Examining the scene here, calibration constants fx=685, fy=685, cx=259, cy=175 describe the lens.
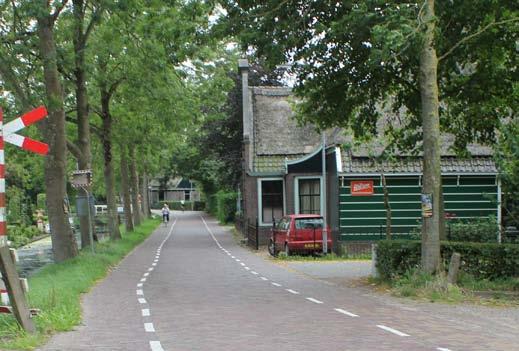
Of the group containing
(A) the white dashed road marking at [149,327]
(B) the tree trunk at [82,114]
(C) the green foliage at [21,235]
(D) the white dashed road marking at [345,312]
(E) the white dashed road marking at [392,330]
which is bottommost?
(C) the green foliage at [21,235]

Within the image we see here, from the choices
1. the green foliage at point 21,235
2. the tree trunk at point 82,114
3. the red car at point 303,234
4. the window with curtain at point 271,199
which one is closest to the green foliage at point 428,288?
the red car at point 303,234

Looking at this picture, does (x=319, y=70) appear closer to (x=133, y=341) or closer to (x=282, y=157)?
(x=133, y=341)

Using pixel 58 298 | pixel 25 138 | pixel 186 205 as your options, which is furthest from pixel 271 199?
pixel 186 205

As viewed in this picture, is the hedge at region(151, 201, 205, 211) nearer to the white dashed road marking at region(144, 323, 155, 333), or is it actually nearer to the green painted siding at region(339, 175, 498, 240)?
the green painted siding at region(339, 175, 498, 240)

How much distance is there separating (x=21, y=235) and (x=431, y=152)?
38.1 metres

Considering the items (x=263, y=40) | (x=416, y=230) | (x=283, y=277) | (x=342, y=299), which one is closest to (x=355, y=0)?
(x=263, y=40)

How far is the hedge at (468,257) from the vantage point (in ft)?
46.6

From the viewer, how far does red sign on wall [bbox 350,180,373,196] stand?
27.1 metres

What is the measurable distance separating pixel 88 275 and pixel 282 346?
10022mm

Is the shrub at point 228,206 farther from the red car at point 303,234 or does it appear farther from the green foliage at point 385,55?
the green foliage at point 385,55

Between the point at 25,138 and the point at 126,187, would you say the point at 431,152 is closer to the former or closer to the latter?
the point at 25,138

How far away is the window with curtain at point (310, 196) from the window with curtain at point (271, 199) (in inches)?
74.4

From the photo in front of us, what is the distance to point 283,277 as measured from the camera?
18.6m

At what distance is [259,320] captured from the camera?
424 inches
